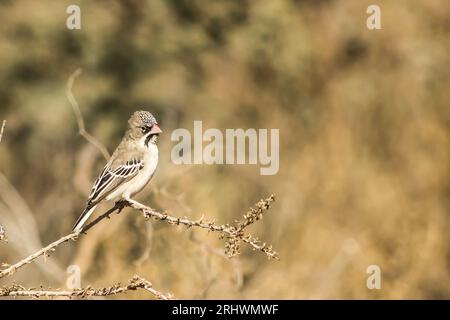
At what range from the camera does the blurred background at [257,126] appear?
7.23 m

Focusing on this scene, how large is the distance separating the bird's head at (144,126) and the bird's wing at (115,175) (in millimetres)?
122

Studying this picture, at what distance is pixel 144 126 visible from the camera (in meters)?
4.76

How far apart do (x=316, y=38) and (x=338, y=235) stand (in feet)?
8.98

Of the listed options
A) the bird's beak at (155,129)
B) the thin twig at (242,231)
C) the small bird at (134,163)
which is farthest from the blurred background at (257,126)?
the thin twig at (242,231)

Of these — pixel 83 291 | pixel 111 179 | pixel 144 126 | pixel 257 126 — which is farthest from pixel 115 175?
pixel 257 126

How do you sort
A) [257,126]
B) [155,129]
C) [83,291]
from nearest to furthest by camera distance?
1. [83,291]
2. [155,129]
3. [257,126]

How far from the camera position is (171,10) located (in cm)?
977

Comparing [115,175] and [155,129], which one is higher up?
[155,129]

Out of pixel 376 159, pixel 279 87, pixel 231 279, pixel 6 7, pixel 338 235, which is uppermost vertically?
pixel 6 7

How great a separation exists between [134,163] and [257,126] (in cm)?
424

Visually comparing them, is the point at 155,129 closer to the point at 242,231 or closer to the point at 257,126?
the point at 242,231

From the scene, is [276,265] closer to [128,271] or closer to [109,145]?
[128,271]

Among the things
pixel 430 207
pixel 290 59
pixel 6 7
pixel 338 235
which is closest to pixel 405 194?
pixel 430 207

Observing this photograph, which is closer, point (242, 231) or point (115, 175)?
point (242, 231)
